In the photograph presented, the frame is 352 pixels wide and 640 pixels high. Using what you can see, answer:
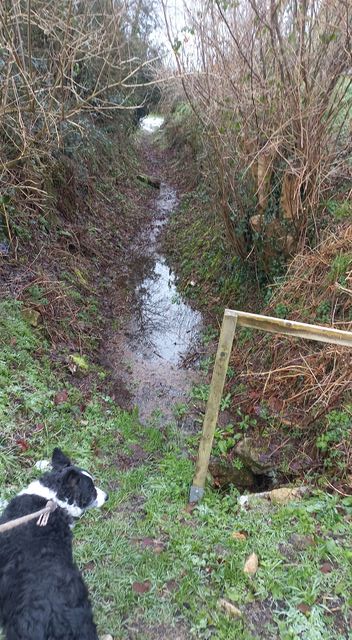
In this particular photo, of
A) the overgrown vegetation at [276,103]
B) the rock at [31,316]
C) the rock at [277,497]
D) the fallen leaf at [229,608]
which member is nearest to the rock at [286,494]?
the rock at [277,497]

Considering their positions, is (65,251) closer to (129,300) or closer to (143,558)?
(129,300)

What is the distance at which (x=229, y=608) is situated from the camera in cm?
275

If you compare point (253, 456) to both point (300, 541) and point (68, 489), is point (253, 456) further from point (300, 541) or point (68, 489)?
point (68, 489)

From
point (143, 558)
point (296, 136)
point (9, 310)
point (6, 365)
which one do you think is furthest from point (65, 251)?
point (143, 558)

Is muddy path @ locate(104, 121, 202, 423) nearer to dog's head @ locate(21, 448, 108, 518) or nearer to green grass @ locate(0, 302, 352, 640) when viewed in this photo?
green grass @ locate(0, 302, 352, 640)

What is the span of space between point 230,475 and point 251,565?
1.66 m

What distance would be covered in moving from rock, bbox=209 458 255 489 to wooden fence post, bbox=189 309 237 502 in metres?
0.74

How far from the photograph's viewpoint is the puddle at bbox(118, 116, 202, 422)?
20.5 feet

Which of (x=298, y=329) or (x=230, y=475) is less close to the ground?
(x=298, y=329)

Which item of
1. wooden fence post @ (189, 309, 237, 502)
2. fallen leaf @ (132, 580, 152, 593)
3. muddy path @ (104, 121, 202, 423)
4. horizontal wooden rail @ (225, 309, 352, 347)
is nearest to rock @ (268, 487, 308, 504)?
wooden fence post @ (189, 309, 237, 502)

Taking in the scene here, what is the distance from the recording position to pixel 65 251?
26.3 feet

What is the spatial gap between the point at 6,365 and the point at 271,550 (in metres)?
3.22

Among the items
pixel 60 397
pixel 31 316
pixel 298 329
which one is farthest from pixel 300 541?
pixel 31 316

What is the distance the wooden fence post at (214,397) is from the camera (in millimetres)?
3350
